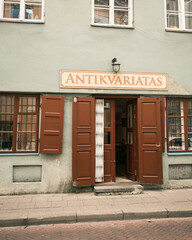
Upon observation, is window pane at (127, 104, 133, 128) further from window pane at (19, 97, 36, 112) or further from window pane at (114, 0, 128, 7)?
window pane at (114, 0, 128, 7)

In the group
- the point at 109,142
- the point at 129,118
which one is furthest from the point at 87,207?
the point at 129,118

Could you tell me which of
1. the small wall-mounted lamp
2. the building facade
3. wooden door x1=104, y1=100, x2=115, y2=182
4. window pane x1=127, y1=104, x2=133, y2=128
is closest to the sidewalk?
the building facade

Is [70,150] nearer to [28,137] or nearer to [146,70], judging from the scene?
[28,137]

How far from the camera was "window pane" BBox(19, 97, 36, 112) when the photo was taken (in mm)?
6762

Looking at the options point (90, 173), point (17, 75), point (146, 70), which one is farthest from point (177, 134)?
point (17, 75)

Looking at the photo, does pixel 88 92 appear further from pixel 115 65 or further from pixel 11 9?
pixel 11 9

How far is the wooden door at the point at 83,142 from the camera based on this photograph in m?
6.54

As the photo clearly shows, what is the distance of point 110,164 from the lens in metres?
7.08

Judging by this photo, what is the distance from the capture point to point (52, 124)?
21.5 feet

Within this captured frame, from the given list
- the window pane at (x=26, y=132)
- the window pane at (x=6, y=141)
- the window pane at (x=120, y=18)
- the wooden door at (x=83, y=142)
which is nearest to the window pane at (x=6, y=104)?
the window pane at (x=26, y=132)

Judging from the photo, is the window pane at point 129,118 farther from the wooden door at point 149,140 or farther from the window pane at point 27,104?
the window pane at point 27,104

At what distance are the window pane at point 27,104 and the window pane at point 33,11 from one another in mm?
2629

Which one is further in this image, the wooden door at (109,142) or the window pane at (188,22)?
the window pane at (188,22)

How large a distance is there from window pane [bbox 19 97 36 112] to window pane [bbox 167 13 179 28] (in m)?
5.40
